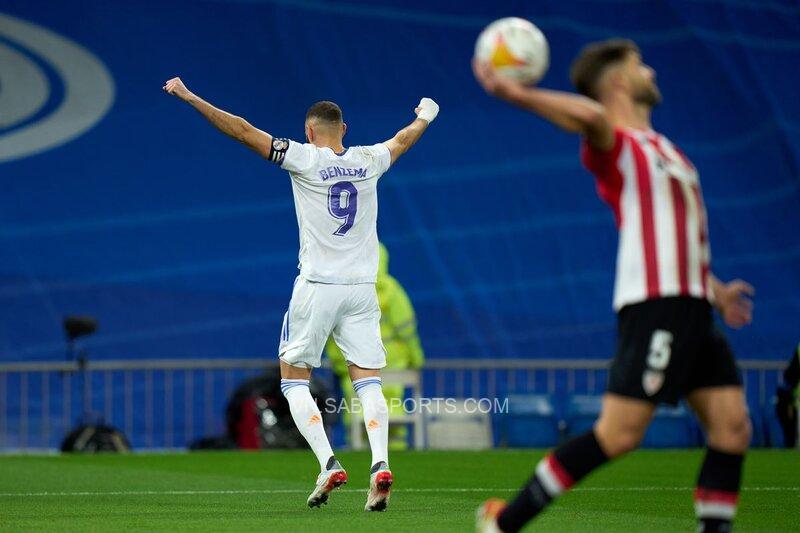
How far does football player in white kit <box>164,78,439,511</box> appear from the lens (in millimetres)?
8711

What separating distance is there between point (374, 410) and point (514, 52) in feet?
11.2

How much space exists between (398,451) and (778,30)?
7.45 metres

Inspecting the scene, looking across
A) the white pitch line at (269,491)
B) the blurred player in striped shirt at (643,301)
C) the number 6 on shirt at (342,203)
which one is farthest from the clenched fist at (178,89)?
the blurred player in striped shirt at (643,301)

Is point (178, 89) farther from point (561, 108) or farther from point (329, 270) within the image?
point (561, 108)

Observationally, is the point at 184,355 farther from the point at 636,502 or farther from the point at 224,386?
the point at 636,502

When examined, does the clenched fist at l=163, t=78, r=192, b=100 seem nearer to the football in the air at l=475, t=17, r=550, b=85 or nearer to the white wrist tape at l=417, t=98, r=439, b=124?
the white wrist tape at l=417, t=98, r=439, b=124

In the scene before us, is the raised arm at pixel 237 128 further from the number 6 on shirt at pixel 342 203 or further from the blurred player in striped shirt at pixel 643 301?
the blurred player in striped shirt at pixel 643 301

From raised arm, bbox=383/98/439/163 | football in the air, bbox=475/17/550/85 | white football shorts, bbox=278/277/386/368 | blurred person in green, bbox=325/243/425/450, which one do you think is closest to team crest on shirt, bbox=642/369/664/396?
football in the air, bbox=475/17/550/85

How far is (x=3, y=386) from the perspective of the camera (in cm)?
1678

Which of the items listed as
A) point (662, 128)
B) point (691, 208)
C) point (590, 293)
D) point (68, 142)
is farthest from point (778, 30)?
point (691, 208)

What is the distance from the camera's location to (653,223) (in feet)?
18.4
